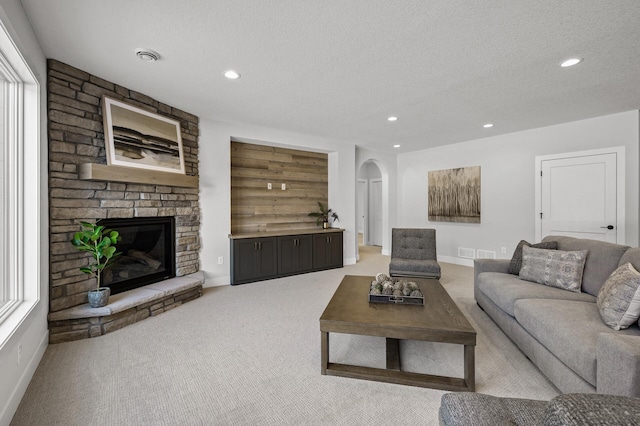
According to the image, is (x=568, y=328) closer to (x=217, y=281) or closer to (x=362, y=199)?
(x=217, y=281)

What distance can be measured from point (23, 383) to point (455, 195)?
624cm

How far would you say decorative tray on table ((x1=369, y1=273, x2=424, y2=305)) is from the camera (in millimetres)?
2242

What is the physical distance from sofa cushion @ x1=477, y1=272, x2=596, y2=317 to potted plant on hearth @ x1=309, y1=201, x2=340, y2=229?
10.2ft

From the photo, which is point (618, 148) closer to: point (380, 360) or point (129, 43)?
point (380, 360)

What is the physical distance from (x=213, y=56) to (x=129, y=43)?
0.62m

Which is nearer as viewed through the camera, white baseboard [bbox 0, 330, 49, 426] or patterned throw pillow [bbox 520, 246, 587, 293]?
white baseboard [bbox 0, 330, 49, 426]

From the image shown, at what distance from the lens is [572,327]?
5.83 ft

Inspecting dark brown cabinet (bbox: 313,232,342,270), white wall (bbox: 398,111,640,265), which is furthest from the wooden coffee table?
white wall (bbox: 398,111,640,265)

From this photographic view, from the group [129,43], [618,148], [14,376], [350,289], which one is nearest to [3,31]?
[129,43]

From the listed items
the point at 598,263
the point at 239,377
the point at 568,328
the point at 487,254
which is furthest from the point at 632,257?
the point at 487,254

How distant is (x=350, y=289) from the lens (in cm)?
263

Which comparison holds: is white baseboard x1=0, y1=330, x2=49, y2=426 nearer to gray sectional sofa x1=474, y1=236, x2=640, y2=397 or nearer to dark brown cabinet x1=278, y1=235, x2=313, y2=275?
dark brown cabinet x1=278, y1=235, x2=313, y2=275

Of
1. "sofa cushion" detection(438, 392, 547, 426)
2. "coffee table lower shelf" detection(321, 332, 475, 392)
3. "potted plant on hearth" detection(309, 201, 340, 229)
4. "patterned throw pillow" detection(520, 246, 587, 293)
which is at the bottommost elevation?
"coffee table lower shelf" detection(321, 332, 475, 392)

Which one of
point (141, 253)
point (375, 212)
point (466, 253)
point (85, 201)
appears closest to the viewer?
point (85, 201)
